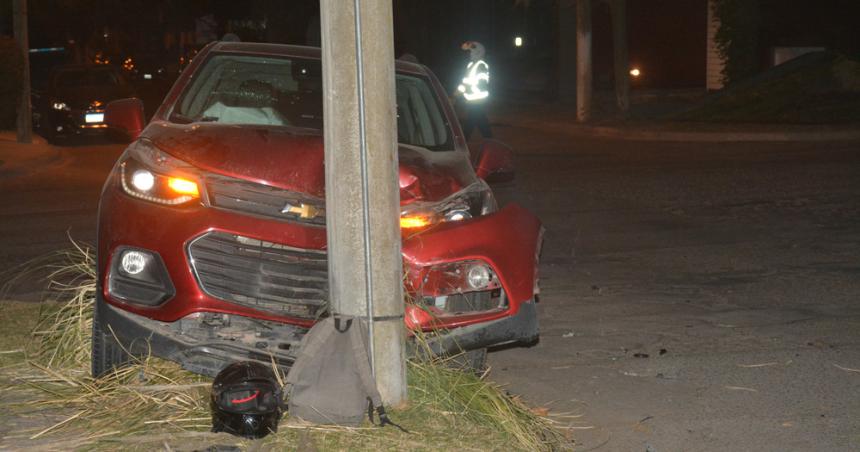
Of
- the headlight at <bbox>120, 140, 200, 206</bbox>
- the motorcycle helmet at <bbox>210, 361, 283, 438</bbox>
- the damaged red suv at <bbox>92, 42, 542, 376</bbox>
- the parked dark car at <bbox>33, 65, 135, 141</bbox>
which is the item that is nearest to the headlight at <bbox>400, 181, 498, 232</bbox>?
the damaged red suv at <bbox>92, 42, 542, 376</bbox>

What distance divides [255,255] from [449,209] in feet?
3.43

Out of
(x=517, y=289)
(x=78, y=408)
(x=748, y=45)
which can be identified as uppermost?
(x=748, y=45)

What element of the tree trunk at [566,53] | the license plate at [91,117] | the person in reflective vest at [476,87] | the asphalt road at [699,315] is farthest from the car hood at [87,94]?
the tree trunk at [566,53]

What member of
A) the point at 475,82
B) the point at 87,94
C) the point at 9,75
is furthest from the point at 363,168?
the point at 87,94

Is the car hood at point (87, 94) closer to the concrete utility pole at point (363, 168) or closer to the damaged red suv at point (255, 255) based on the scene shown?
the damaged red suv at point (255, 255)

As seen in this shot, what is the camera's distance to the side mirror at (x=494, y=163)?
6.88m

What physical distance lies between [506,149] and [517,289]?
1.57 metres

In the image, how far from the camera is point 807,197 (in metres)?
13.7

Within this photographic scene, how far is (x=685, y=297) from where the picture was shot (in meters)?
8.70

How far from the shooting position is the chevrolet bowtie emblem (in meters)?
5.60

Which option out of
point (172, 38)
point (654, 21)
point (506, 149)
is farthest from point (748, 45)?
point (172, 38)

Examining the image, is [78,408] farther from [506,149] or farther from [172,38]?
[172,38]

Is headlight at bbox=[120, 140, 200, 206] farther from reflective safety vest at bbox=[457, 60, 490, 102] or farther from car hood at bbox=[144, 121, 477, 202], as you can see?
reflective safety vest at bbox=[457, 60, 490, 102]

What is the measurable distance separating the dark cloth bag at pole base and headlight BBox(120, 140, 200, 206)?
1.04 m
